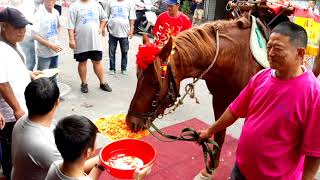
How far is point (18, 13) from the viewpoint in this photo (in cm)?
291

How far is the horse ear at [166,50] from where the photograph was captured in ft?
8.71

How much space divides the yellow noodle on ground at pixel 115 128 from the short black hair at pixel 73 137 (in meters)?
2.89

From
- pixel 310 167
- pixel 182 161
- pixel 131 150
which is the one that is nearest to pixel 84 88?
pixel 182 161

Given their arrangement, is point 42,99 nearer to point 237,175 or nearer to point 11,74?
point 11,74

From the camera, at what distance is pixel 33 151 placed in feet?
6.54

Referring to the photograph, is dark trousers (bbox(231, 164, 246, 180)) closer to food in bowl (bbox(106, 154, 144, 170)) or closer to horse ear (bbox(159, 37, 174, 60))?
food in bowl (bbox(106, 154, 144, 170))

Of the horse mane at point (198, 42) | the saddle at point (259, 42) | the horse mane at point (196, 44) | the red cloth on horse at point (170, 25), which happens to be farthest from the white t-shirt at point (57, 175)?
the red cloth on horse at point (170, 25)

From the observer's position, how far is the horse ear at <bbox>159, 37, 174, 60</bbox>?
2.66 m

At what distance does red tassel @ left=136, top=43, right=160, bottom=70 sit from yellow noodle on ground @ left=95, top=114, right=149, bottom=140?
6.78ft

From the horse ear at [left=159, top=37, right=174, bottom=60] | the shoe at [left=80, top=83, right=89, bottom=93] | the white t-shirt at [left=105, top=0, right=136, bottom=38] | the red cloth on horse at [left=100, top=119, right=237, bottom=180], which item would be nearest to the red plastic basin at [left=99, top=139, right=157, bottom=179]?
the horse ear at [left=159, top=37, right=174, bottom=60]

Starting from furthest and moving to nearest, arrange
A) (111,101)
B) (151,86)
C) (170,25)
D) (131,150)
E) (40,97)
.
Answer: (111,101) < (170,25) < (151,86) < (131,150) < (40,97)

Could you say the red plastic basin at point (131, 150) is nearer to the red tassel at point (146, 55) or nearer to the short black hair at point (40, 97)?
the short black hair at point (40, 97)

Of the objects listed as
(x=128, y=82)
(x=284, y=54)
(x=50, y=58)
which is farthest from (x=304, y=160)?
(x=128, y=82)

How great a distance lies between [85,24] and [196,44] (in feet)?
11.1
